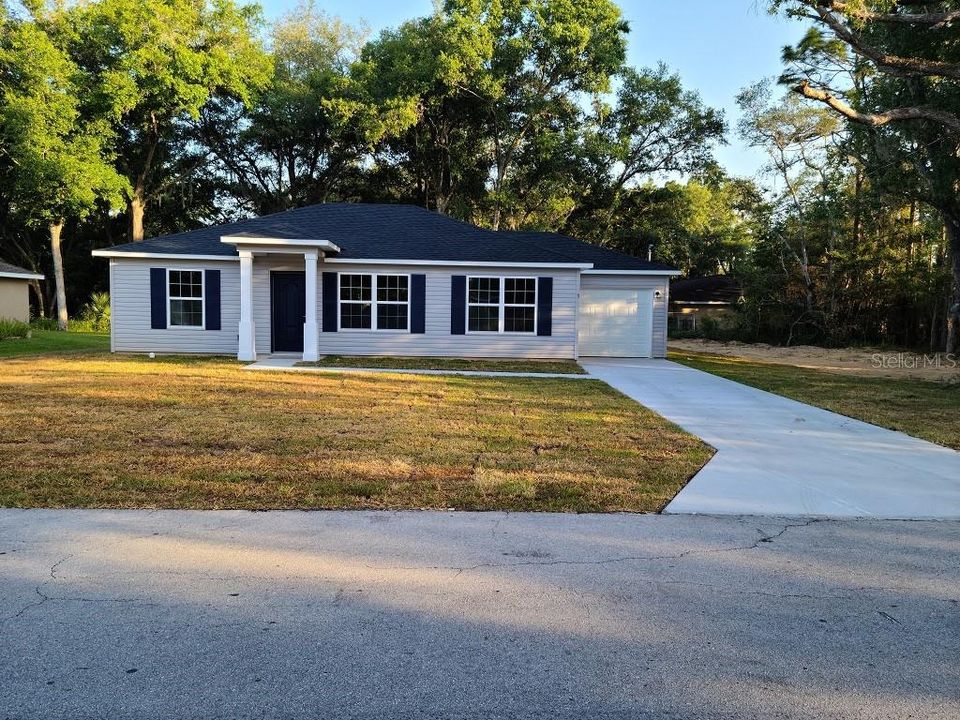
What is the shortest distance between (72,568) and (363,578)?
1.66 metres

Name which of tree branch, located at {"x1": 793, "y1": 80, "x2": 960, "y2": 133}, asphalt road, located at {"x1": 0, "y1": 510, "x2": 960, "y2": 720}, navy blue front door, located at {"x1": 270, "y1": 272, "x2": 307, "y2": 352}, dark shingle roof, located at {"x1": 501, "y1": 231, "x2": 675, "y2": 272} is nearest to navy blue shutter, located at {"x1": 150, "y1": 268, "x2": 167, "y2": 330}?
navy blue front door, located at {"x1": 270, "y1": 272, "x2": 307, "y2": 352}

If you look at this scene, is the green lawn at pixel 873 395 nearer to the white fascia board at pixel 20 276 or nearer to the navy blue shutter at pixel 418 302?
the navy blue shutter at pixel 418 302

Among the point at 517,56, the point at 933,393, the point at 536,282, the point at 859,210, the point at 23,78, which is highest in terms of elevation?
the point at 517,56

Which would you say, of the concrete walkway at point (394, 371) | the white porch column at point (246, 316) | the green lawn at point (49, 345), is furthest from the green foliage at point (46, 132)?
the concrete walkway at point (394, 371)

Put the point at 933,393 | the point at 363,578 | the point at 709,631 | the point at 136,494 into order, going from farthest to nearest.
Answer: the point at 933,393 < the point at 136,494 < the point at 363,578 < the point at 709,631

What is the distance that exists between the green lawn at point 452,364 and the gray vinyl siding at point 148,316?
277 centimetres

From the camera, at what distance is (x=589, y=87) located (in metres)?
29.4

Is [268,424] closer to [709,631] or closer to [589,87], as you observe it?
[709,631]

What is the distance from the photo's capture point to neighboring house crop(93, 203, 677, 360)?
18.1 metres

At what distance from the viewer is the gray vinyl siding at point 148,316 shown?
18109mm

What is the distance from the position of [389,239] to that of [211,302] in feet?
16.5

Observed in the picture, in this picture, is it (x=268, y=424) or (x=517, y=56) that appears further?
(x=517, y=56)

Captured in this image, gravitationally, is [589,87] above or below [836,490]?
above

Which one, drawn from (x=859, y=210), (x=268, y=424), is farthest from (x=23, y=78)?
(x=859, y=210)
